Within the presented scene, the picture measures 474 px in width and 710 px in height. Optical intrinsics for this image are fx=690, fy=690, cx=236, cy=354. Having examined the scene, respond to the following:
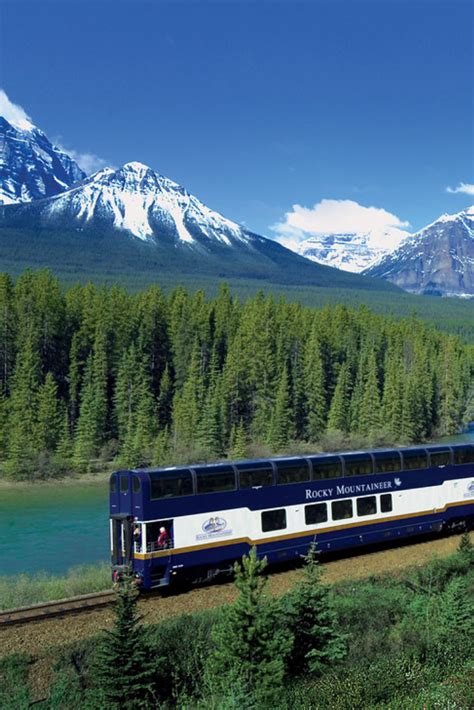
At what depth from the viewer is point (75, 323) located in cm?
8056

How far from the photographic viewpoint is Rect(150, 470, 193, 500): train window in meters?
22.3

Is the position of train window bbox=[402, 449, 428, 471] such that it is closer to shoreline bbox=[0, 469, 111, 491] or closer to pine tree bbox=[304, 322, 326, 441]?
shoreline bbox=[0, 469, 111, 491]

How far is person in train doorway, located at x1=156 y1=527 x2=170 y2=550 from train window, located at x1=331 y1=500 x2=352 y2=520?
7.60 m

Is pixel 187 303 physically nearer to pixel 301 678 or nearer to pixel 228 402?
pixel 228 402

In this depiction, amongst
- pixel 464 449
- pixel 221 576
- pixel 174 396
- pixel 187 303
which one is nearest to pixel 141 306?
pixel 187 303

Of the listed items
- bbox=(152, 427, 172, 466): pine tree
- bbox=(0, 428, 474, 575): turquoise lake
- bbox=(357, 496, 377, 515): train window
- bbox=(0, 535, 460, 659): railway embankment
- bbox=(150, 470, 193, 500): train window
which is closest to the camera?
bbox=(0, 535, 460, 659): railway embankment

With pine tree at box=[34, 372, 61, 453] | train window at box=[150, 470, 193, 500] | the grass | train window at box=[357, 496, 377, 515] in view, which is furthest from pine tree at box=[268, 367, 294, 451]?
train window at box=[150, 470, 193, 500]

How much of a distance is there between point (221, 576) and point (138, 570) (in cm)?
373

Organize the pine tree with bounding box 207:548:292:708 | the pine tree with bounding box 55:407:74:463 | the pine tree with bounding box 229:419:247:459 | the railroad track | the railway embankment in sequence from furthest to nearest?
1. the pine tree with bounding box 229:419:247:459
2. the pine tree with bounding box 55:407:74:463
3. the railroad track
4. the railway embankment
5. the pine tree with bounding box 207:548:292:708

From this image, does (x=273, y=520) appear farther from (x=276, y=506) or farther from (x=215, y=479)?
(x=215, y=479)

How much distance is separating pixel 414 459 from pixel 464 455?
3726mm

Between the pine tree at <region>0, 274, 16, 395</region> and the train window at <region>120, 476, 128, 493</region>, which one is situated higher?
the pine tree at <region>0, 274, 16, 395</region>

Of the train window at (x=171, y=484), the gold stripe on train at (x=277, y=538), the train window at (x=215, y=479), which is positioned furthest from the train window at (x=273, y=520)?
the train window at (x=171, y=484)

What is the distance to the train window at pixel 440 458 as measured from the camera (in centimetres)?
3131
